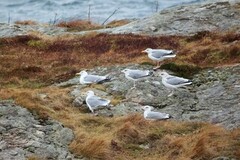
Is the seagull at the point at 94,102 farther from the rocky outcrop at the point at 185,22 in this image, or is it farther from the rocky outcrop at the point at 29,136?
the rocky outcrop at the point at 185,22

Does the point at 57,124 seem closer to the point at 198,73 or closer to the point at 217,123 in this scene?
the point at 217,123

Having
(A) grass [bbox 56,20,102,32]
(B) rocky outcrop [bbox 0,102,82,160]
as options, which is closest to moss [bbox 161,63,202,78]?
(B) rocky outcrop [bbox 0,102,82,160]

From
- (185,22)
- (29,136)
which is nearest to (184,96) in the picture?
(29,136)

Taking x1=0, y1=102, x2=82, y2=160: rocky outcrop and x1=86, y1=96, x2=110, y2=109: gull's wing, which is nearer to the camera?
x1=0, y1=102, x2=82, y2=160: rocky outcrop

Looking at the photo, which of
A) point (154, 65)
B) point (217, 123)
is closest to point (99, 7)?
point (154, 65)

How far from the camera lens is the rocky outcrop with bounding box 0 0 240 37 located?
102 feet

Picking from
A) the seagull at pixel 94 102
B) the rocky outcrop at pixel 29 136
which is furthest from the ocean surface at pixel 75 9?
the rocky outcrop at pixel 29 136

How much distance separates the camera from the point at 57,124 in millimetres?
14766

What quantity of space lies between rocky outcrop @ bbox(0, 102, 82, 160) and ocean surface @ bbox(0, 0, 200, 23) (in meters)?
48.0

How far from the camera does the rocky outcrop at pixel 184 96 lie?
16.5m

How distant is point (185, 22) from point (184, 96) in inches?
570

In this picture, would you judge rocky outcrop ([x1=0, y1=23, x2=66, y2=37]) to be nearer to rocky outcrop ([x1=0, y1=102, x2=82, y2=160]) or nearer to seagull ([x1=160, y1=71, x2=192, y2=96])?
seagull ([x1=160, y1=71, x2=192, y2=96])

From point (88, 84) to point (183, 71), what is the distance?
12.2 ft

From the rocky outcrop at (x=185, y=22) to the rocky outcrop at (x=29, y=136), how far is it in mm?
17116
